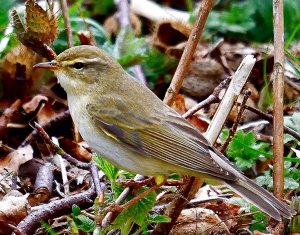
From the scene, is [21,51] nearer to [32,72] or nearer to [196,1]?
[32,72]

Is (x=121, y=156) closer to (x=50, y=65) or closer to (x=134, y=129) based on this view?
(x=134, y=129)

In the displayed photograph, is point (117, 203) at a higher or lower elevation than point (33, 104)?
lower

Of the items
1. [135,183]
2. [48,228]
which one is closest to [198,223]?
[135,183]

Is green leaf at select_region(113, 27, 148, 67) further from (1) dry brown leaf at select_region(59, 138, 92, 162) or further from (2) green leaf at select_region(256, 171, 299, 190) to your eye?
(2) green leaf at select_region(256, 171, 299, 190)

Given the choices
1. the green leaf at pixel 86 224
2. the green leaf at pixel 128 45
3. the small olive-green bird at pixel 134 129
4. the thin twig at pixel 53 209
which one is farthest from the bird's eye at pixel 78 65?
the green leaf at pixel 128 45

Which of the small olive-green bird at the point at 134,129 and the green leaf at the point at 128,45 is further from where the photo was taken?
the green leaf at the point at 128,45

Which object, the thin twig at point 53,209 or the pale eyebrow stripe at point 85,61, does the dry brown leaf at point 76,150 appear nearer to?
the thin twig at point 53,209
